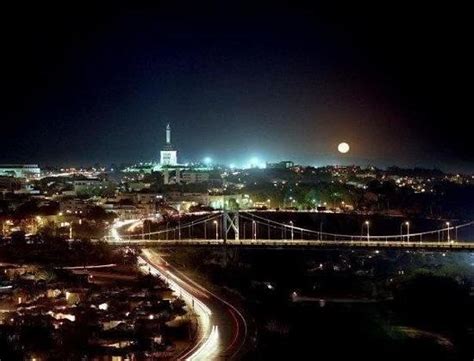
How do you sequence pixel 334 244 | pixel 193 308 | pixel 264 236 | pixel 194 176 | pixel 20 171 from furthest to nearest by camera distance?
pixel 20 171 < pixel 194 176 < pixel 264 236 < pixel 334 244 < pixel 193 308

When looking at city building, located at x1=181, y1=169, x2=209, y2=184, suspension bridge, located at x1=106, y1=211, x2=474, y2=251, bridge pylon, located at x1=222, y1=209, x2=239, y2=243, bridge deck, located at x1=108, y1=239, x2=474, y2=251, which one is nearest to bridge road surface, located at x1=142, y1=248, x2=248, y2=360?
bridge deck, located at x1=108, y1=239, x2=474, y2=251

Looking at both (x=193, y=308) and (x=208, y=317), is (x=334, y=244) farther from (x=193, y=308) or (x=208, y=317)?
(x=208, y=317)

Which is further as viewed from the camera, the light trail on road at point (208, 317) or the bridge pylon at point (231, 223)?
the bridge pylon at point (231, 223)

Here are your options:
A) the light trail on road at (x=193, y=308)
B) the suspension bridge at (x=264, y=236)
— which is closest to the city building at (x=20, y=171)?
the suspension bridge at (x=264, y=236)

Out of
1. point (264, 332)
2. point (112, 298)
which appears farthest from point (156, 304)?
point (264, 332)

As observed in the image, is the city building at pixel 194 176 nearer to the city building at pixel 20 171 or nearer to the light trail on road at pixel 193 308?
the city building at pixel 20 171

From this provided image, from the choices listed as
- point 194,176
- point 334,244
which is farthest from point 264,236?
point 194,176
